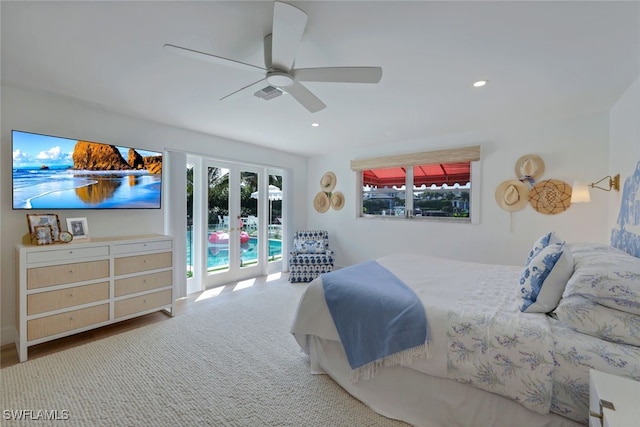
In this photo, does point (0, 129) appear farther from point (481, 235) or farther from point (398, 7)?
point (481, 235)

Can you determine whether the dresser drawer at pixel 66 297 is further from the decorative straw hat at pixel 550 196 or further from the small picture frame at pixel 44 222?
the decorative straw hat at pixel 550 196

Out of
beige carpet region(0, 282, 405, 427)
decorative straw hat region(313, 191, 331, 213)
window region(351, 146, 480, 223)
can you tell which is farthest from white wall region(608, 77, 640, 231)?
decorative straw hat region(313, 191, 331, 213)

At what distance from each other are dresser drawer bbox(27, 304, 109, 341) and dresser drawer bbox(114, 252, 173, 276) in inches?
14.4

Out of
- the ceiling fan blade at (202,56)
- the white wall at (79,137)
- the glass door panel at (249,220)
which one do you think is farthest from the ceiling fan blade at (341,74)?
the glass door panel at (249,220)

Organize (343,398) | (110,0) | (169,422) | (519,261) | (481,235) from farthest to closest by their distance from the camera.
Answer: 1. (481,235)
2. (519,261)
3. (343,398)
4. (169,422)
5. (110,0)

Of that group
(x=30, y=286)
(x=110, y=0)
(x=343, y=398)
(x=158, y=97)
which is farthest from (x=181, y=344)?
(x=110, y=0)

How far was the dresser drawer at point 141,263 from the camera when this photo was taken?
9.04ft

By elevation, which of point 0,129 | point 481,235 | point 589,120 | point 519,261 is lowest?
point 519,261

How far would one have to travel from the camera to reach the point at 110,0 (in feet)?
4.74

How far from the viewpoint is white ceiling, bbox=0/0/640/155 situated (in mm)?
1512

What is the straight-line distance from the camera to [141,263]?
291 centimetres

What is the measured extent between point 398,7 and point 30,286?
3.38 metres

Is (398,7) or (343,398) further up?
(398,7)

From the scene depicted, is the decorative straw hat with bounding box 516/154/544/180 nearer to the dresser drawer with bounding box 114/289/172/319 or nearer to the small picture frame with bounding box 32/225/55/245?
the dresser drawer with bounding box 114/289/172/319
